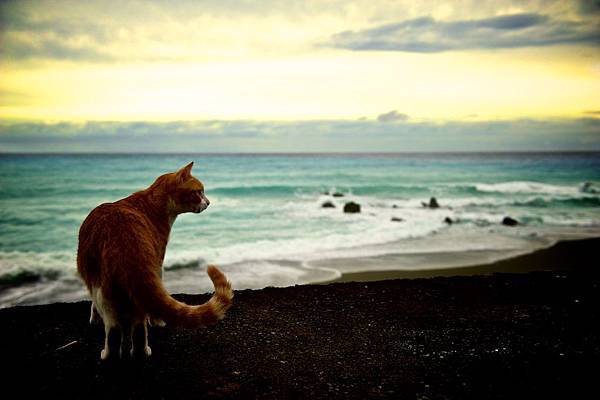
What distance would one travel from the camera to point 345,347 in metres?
4.18

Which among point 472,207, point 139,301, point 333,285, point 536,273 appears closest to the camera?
point 139,301

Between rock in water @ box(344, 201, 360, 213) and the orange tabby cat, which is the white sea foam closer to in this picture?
rock in water @ box(344, 201, 360, 213)

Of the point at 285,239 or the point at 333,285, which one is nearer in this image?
the point at 333,285

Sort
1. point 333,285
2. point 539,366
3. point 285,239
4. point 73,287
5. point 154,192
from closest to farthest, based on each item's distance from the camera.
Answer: point 539,366, point 154,192, point 333,285, point 73,287, point 285,239

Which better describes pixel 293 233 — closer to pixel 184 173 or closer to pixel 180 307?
pixel 184 173

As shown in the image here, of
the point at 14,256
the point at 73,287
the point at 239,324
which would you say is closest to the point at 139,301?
Answer: the point at 239,324

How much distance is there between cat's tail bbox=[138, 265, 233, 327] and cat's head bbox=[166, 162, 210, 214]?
3.90 feet

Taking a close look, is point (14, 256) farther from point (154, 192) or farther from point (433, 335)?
point (433, 335)

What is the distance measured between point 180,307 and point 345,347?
5.83ft

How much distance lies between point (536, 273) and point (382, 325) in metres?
3.17

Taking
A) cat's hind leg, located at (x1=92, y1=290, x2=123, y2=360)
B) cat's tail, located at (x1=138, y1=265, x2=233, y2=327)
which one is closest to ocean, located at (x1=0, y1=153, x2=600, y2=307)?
cat's hind leg, located at (x1=92, y1=290, x2=123, y2=360)

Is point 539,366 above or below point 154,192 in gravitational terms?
below

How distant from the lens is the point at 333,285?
239 inches

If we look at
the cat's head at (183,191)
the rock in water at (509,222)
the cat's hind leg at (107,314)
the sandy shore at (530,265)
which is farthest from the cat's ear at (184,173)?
the rock in water at (509,222)
